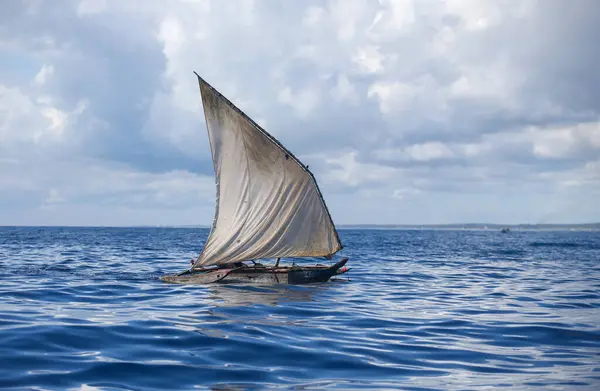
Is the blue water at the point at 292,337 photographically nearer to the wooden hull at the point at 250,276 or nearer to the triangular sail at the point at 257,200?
the wooden hull at the point at 250,276

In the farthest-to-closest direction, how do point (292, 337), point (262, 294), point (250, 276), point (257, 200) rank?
point (250, 276) < point (257, 200) < point (262, 294) < point (292, 337)

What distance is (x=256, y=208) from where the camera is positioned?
3086cm

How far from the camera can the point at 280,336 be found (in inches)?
687

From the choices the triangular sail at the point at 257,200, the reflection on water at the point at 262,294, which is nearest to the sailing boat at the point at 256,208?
the triangular sail at the point at 257,200

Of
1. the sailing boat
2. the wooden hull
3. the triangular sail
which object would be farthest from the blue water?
the triangular sail

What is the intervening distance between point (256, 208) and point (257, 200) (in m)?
0.43

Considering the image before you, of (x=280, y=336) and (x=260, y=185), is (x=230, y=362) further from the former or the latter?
(x=260, y=185)

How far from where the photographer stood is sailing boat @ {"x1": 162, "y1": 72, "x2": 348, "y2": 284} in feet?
99.2

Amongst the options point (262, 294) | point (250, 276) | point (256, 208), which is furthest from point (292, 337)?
point (256, 208)

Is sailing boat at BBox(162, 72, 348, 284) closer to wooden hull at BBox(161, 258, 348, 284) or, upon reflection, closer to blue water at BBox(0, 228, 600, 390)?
wooden hull at BBox(161, 258, 348, 284)

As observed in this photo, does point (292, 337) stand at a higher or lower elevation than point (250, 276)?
lower

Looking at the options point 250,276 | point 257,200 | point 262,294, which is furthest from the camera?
point 250,276

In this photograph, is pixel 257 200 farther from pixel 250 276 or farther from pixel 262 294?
pixel 262 294

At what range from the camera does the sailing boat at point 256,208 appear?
30234mm
